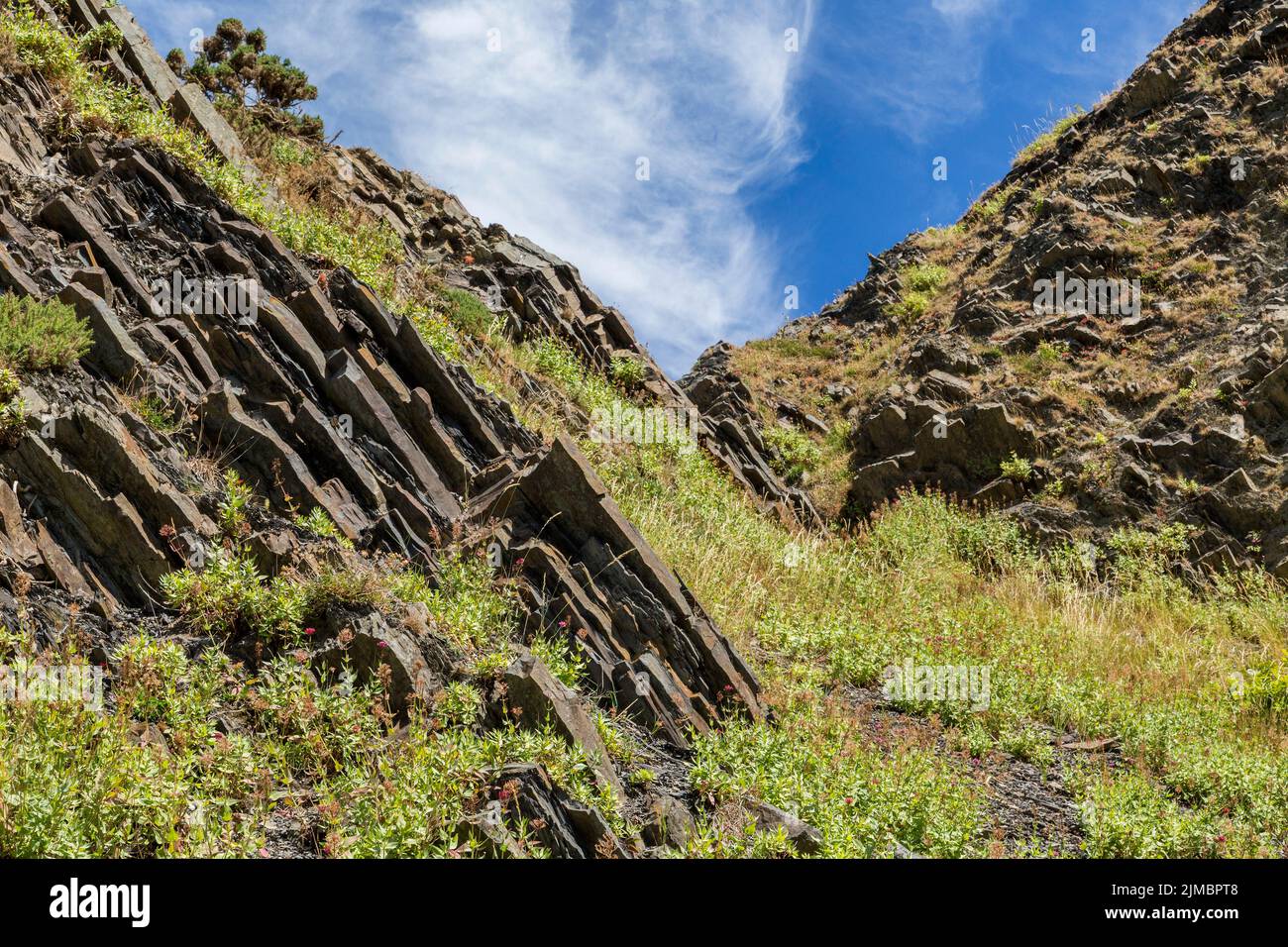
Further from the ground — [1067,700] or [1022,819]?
[1067,700]

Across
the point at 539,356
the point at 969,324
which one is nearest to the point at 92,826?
the point at 539,356

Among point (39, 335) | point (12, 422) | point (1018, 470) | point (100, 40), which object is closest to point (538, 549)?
point (12, 422)

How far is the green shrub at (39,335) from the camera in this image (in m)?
8.20

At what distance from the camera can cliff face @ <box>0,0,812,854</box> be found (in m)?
→ 7.28

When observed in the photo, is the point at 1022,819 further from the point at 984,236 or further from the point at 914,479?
the point at 984,236

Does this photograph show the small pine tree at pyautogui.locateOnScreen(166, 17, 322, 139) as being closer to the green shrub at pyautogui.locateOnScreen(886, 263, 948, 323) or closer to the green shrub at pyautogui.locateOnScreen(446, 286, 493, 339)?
the green shrub at pyautogui.locateOnScreen(446, 286, 493, 339)

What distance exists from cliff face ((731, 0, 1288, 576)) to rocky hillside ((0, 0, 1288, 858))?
114mm

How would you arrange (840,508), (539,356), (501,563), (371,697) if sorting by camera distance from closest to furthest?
(371,697), (501,563), (539,356), (840,508)

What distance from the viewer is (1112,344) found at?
19422mm

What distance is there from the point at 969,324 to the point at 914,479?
17.7ft

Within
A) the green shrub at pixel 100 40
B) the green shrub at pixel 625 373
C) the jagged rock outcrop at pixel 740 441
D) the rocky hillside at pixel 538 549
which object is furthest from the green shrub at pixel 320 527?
the green shrub at pixel 100 40

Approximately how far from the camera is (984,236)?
89.5 feet

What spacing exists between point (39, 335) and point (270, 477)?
2.40 metres

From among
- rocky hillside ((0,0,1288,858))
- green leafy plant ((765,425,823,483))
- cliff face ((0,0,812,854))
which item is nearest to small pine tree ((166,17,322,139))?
rocky hillside ((0,0,1288,858))
